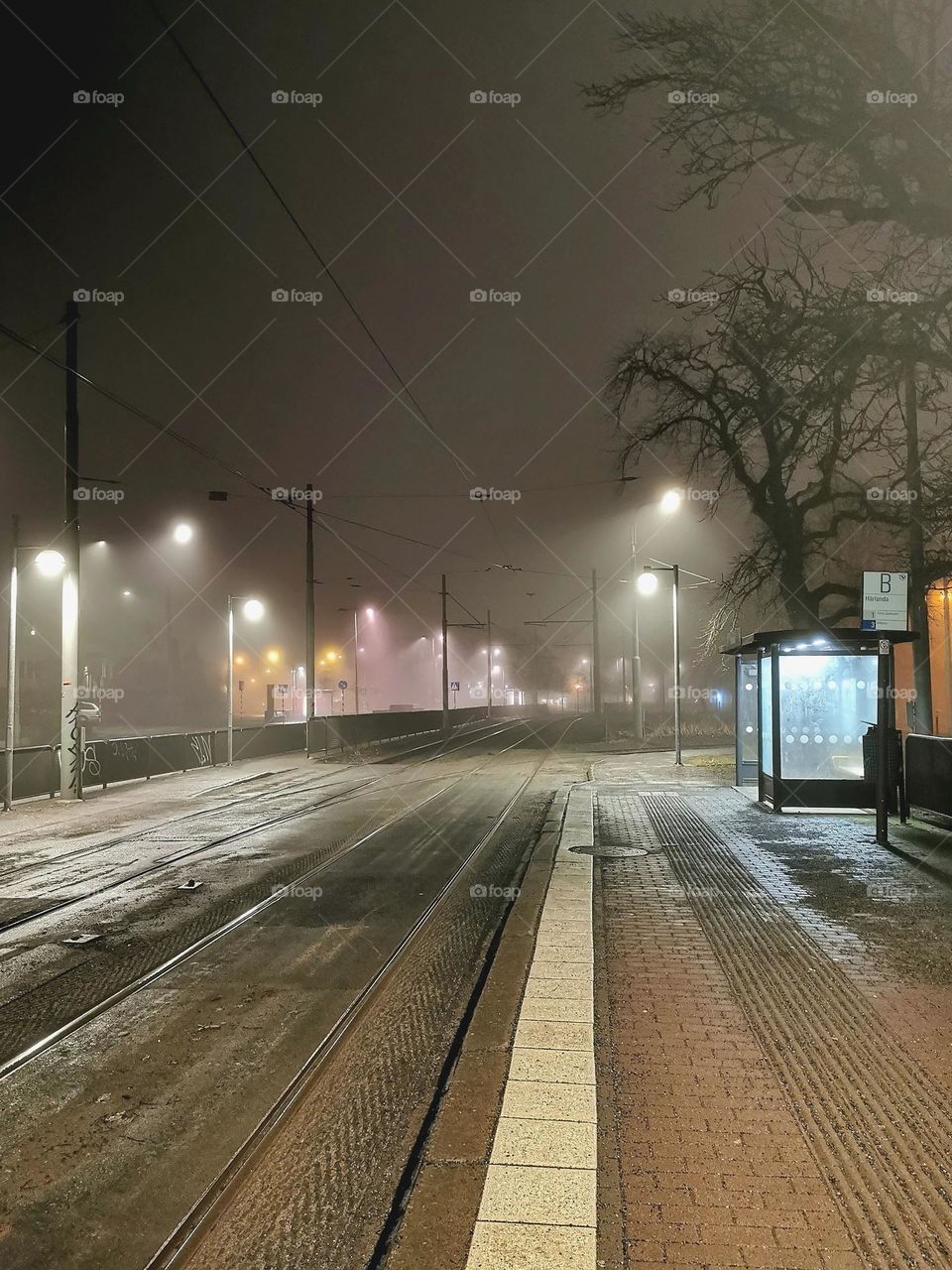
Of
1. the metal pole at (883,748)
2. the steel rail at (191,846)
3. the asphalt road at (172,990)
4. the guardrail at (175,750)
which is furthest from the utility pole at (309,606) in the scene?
the metal pole at (883,748)

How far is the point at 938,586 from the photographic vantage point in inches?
943

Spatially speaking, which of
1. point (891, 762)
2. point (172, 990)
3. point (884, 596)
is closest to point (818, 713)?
point (891, 762)

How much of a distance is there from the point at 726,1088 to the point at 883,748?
8.22 meters

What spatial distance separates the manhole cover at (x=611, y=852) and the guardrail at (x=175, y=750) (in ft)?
38.5

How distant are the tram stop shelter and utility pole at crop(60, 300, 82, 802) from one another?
13.3 meters

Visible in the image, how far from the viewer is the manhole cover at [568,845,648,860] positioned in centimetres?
1105

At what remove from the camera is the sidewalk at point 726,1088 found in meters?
3.18

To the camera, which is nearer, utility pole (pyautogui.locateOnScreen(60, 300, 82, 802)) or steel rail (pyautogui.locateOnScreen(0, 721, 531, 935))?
steel rail (pyautogui.locateOnScreen(0, 721, 531, 935))

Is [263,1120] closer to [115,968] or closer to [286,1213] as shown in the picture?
[286,1213]

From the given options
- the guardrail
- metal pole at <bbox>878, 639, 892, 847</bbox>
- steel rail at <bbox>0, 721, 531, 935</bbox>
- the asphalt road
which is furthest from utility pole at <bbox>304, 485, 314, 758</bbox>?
metal pole at <bbox>878, 639, 892, 847</bbox>

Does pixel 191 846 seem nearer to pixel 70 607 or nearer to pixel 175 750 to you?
pixel 70 607

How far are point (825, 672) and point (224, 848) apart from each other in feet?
31.1

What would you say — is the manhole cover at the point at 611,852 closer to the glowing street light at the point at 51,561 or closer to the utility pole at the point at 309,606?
the glowing street light at the point at 51,561

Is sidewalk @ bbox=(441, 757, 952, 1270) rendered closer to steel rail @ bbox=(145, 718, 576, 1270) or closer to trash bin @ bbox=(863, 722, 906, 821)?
steel rail @ bbox=(145, 718, 576, 1270)
